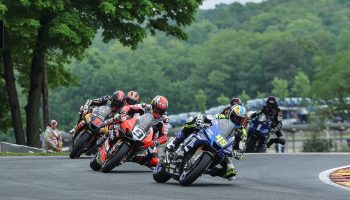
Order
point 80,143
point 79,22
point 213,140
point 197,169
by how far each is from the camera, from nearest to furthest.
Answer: point 197,169
point 213,140
point 80,143
point 79,22

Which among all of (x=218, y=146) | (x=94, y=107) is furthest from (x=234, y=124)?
(x=94, y=107)

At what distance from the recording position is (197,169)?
51.5 ft

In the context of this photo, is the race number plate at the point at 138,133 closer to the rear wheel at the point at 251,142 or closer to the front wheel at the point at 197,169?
the front wheel at the point at 197,169

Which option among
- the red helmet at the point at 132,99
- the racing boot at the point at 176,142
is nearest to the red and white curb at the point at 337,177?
the racing boot at the point at 176,142

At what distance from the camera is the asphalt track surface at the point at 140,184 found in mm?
14188

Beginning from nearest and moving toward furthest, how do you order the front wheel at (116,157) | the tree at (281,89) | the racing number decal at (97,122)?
the front wheel at (116,157)
the racing number decal at (97,122)
the tree at (281,89)

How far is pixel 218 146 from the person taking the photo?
15.9 m

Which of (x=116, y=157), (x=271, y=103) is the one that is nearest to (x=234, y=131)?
(x=116, y=157)

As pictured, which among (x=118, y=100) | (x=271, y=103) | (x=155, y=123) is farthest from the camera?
(x=271, y=103)

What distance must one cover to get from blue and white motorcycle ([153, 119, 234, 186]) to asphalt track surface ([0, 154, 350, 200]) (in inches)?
8.8

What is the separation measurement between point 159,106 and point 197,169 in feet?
9.38

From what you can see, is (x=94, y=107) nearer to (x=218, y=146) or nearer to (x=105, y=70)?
(x=218, y=146)

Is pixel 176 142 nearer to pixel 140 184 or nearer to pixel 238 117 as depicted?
pixel 140 184

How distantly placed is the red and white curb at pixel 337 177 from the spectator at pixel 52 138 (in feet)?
42.2
